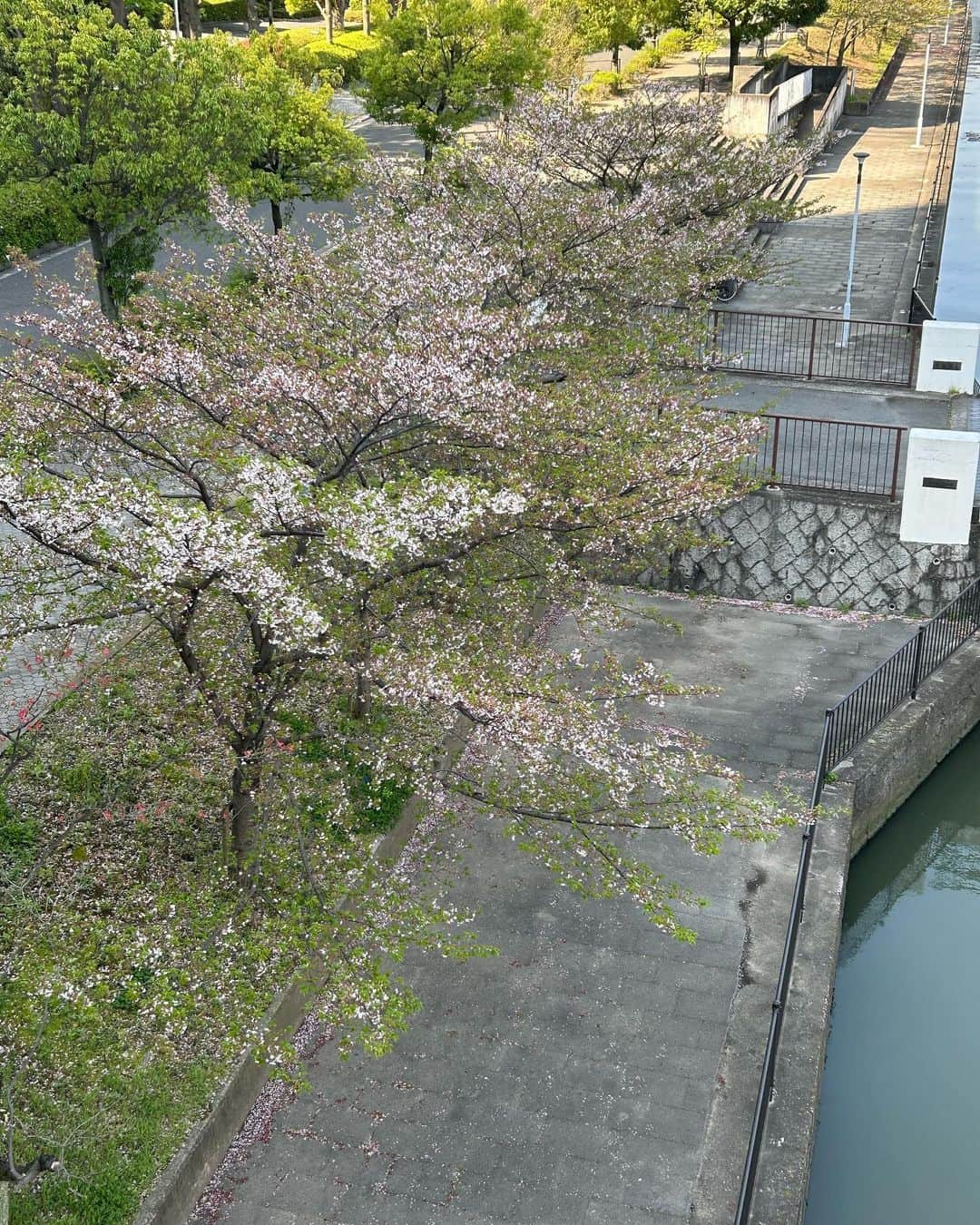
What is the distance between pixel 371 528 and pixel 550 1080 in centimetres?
433

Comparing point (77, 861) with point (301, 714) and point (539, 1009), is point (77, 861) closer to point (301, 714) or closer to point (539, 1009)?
point (301, 714)

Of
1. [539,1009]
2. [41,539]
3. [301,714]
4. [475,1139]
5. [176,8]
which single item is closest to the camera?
[41,539]

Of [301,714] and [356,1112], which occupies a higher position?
[301,714]

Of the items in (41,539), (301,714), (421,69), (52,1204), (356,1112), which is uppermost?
(421,69)

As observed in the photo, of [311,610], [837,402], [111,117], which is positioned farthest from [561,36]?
[311,610]

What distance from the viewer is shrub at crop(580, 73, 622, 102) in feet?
142

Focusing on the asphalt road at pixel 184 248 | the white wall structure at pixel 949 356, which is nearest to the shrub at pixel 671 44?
the asphalt road at pixel 184 248

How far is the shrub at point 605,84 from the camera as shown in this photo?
4341 cm

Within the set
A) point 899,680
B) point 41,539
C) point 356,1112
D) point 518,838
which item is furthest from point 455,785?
point 899,680

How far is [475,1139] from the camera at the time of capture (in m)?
9.05

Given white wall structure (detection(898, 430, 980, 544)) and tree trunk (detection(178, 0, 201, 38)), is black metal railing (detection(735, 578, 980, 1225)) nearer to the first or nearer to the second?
white wall structure (detection(898, 430, 980, 544))

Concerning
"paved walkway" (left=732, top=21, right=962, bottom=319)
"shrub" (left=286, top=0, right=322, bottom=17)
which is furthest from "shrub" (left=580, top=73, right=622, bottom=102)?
"shrub" (left=286, top=0, right=322, bottom=17)

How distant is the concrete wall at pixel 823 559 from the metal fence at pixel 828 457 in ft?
1.08

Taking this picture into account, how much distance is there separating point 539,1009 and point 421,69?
79.1ft
